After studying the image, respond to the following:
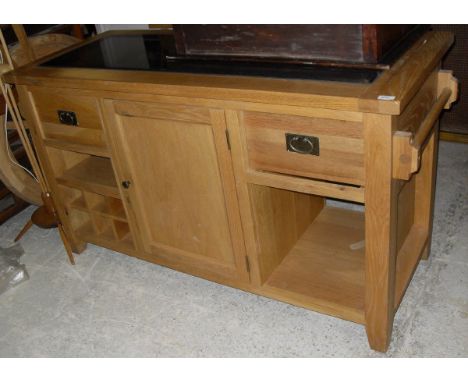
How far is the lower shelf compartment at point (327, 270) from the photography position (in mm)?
1544

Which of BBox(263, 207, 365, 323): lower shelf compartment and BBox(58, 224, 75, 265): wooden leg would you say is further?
BBox(58, 224, 75, 265): wooden leg

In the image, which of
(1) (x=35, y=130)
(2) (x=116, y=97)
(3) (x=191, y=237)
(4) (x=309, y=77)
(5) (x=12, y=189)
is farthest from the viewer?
(5) (x=12, y=189)

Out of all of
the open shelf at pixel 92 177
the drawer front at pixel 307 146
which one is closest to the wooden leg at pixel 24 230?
the open shelf at pixel 92 177

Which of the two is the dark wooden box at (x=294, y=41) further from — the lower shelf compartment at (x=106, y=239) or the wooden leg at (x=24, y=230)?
the wooden leg at (x=24, y=230)

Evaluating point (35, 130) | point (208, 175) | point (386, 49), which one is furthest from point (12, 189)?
point (386, 49)

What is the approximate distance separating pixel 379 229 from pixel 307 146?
266 mm

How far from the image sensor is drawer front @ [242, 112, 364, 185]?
1201mm

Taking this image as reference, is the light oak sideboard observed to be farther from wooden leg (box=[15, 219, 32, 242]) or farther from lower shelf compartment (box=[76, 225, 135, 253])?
wooden leg (box=[15, 219, 32, 242])

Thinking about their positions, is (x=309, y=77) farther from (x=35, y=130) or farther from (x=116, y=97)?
(x=35, y=130)

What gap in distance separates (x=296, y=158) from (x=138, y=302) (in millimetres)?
838

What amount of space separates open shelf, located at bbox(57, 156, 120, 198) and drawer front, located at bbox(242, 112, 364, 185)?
66 cm

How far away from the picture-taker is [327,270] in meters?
1.68

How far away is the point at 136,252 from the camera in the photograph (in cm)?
190

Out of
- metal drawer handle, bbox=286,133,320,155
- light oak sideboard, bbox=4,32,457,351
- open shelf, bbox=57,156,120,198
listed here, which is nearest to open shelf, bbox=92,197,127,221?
light oak sideboard, bbox=4,32,457,351
